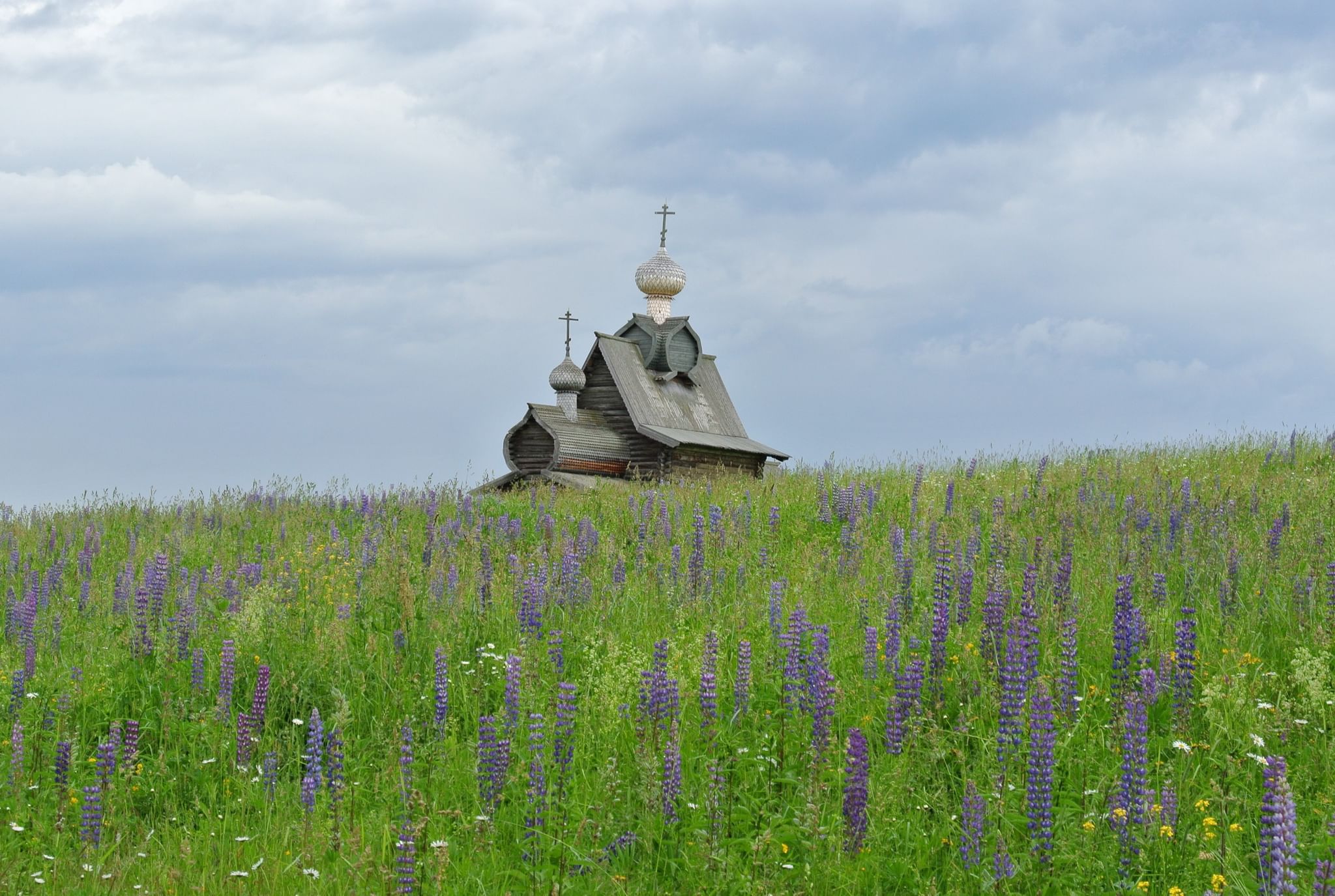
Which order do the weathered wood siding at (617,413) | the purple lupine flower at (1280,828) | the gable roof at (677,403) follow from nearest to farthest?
the purple lupine flower at (1280,828), the weathered wood siding at (617,413), the gable roof at (677,403)

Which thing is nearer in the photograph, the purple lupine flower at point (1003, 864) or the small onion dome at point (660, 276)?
the purple lupine flower at point (1003, 864)

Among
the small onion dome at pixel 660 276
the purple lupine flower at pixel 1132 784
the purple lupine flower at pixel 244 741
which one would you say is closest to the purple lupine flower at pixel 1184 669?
the purple lupine flower at pixel 1132 784

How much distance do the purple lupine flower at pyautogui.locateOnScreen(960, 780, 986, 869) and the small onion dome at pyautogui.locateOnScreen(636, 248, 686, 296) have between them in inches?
1238

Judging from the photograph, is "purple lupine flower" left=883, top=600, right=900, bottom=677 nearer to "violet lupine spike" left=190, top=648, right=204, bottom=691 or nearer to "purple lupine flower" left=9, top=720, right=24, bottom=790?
"violet lupine spike" left=190, top=648, right=204, bottom=691

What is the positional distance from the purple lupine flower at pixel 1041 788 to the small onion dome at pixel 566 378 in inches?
1115

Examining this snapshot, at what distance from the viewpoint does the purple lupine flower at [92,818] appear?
18.0 ft

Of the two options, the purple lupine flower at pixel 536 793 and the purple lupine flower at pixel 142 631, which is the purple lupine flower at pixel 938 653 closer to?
the purple lupine flower at pixel 536 793

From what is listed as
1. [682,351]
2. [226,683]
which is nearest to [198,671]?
[226,683]

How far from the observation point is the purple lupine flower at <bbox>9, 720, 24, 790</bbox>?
6.01 meters

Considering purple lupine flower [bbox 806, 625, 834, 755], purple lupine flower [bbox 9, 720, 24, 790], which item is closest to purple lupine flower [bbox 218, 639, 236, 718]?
purple lupine flower [bbox 9, 720, 24, 790]

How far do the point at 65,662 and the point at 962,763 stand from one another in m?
6.45

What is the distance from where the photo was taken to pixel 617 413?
32.5m

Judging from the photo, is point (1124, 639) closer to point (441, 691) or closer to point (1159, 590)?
point (1159, 590)

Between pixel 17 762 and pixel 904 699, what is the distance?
4735 mm
